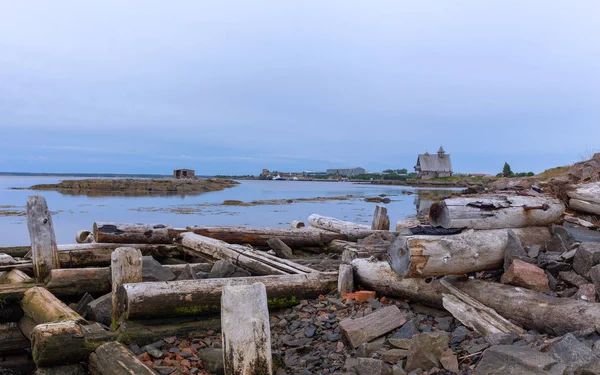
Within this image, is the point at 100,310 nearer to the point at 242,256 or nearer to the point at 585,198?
the point at 242,256

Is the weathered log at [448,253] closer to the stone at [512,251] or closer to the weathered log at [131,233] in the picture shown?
the stone at [512,251]

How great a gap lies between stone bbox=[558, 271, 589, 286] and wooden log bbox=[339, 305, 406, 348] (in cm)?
195

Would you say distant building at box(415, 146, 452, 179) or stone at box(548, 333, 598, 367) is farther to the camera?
distant building at box(415, 146, 452, 179)

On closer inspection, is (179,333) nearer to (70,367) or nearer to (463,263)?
(70,367)

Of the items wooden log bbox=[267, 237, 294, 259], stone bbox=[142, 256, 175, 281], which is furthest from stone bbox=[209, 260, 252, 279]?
wooden log bbox=[267, 237, 294, 259]

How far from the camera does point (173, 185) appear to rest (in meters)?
62.7

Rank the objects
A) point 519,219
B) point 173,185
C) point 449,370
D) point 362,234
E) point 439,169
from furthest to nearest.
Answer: point 439,169 < point 173,185 < point 362,234 < point 519,219 < point 449,370

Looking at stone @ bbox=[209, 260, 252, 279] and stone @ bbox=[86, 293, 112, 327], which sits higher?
stone @ bbox=[209, 260, 252, 279]

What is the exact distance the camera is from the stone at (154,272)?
749 cm

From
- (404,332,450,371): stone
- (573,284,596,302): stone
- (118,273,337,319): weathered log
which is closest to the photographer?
(404,332,450,371): stone

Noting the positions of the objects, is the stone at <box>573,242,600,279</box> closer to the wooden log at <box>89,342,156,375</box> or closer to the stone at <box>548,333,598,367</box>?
the stone at <box>548,333,598,367</box>

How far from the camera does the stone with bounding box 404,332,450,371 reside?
4.32 meters

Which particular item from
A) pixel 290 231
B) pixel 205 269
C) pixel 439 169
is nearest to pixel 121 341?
pixel 205 269

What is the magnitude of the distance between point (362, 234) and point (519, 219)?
6118 millimetres
